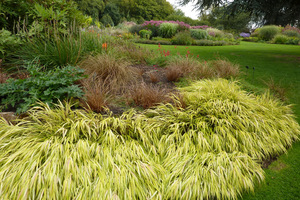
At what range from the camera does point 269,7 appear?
7.07 meters

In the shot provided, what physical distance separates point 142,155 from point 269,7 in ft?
25.7

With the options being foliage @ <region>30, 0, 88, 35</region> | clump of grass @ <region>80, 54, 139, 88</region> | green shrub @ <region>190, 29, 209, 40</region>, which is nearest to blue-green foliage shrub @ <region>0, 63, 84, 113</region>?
clump of grass @ <region>80, 54, 139, 88</region>

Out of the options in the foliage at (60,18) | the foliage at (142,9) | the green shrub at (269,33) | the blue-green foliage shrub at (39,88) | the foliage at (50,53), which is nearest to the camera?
the blue-green foliage shrub at (39,88)

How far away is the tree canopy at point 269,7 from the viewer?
274 inches

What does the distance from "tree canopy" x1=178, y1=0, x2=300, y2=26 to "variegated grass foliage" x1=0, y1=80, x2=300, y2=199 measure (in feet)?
20.2

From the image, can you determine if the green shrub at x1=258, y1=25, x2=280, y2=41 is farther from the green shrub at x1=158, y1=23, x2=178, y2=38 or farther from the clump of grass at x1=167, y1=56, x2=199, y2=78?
the clump of grass at x1=167, y1=56, x2=199, y2=78

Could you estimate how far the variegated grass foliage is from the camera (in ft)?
5.50

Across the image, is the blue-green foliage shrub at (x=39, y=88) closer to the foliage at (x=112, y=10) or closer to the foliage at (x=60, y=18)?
the foliage at (x=60, y=18)

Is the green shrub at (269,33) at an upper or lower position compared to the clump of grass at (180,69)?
upper

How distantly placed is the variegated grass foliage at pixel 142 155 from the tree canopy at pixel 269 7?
617 cm

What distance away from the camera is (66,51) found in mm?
3730

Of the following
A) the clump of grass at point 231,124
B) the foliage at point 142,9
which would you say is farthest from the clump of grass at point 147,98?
the foliage at point 142,9

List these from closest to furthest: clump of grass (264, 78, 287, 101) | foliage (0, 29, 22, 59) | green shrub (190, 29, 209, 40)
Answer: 1. foliage (0, 29, 22, 59)
2. clump of grass (264, 78, 287, 101)
3. green shrub (190, 29, 209, 40)

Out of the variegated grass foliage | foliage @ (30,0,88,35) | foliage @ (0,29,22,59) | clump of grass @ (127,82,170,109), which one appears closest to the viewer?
the variegated grass foliage
